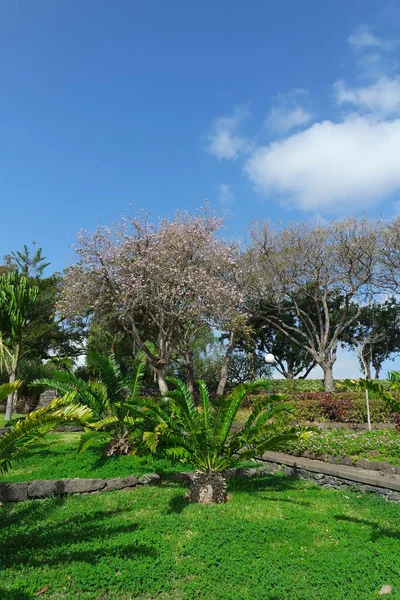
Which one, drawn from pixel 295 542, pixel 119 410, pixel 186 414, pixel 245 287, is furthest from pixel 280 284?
pixel 295 542

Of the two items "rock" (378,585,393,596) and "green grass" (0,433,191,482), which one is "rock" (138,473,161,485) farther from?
"rock" (378,585,393,596)

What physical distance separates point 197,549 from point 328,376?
19743 millimetres

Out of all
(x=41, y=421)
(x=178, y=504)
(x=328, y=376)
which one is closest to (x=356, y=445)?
(x=178, y=504)

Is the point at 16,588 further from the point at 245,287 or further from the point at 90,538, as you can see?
the point at 245,287

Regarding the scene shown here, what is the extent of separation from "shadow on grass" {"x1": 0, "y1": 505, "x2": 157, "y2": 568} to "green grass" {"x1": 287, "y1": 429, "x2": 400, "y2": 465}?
519 cm

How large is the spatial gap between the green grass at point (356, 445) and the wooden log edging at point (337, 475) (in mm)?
291

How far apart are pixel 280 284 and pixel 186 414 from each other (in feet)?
59.7

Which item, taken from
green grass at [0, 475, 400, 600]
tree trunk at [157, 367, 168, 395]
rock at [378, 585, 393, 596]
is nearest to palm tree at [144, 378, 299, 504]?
green grass at [0, 475, 400, 600]

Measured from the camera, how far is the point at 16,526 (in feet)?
17.4

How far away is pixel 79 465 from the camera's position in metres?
8.68

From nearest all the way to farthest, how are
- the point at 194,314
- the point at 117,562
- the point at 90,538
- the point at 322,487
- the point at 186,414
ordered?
the point at 117,562 → the point at 90,538 → the point at 186,414 → the point at 322,487 → the point at 194,314

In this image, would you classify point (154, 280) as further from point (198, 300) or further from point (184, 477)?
point (184, 477)

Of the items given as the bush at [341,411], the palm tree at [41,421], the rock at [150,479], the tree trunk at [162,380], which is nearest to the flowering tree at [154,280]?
the tree trunk at [162,380]

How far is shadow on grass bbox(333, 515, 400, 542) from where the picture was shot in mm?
5215
